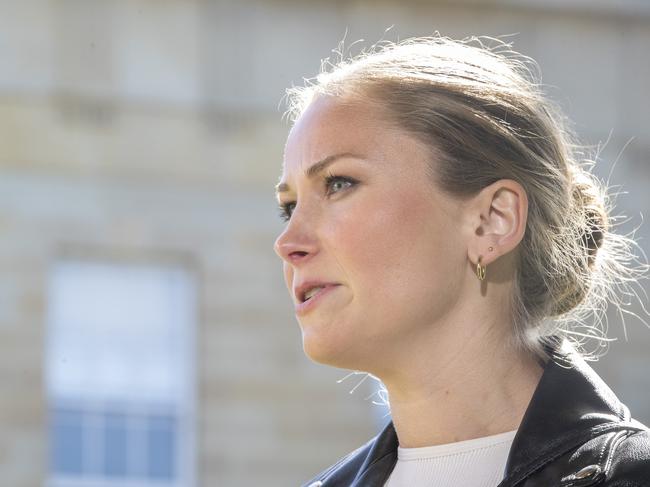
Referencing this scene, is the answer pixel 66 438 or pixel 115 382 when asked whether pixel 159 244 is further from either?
pixel 66 438

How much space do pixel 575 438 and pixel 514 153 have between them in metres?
0.72

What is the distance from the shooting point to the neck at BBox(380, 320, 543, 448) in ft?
11.6

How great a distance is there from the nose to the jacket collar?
56 centimetres

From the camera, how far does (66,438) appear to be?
1927 cm

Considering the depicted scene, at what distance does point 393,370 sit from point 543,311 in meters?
0.40

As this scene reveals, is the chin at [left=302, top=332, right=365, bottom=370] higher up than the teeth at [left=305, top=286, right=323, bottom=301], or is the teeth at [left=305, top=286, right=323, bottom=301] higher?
the teeth at [left=305, top=286, right=323, bottom=301]

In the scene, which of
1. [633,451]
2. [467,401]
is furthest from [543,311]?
[633,451]

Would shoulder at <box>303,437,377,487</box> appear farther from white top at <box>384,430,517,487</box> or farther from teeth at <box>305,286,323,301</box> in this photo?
teeth at <box>305,286,323,301</box>

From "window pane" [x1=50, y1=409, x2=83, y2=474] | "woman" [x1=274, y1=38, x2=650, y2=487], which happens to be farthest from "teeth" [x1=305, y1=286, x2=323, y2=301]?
"window pane" [x1=50, y1=409, x2=83, y2=474]

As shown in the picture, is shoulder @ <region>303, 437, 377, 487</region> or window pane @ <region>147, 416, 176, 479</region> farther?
window pane @ <region>147, 416, 176, 479</region>

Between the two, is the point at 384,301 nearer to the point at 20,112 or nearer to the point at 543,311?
the point at 543,311

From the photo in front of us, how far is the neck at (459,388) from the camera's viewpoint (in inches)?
139

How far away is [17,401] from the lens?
61.8ft

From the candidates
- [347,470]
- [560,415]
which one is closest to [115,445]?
[347,470]
